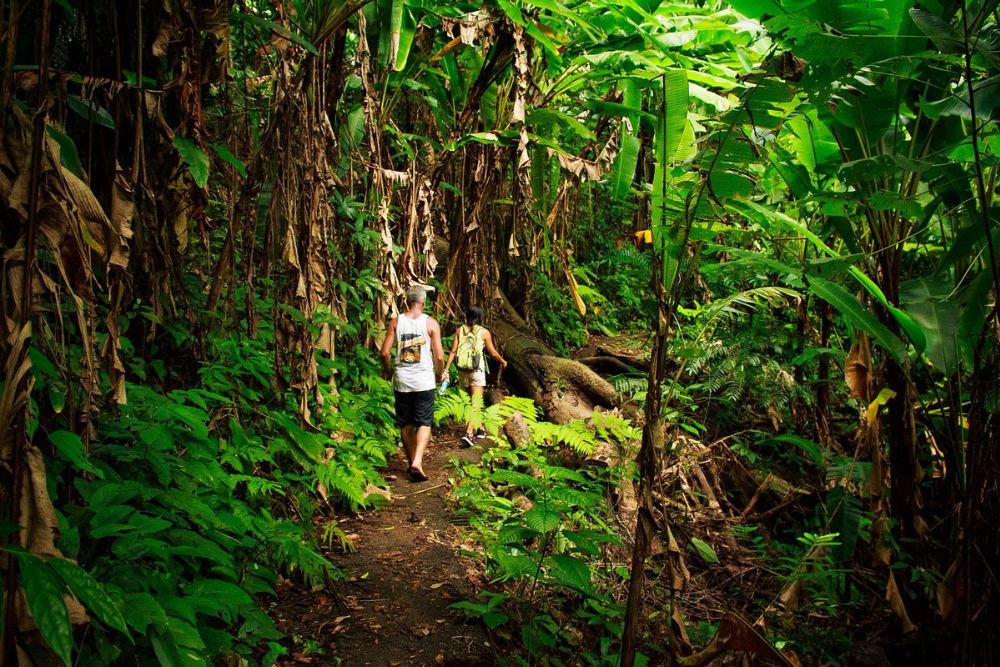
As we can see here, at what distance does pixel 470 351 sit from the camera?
6.74 metres

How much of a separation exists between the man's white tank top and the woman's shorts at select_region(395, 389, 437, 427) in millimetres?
67

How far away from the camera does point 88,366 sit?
6.05 feet

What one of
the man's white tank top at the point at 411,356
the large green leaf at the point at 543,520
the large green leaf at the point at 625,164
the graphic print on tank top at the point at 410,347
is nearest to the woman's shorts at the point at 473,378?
the man's white tank top at the point at 411,356

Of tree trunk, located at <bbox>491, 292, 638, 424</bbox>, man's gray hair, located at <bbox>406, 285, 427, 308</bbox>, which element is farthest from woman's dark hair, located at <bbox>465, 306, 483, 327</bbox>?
tree trunk, located at <bbox>491, 292, 638, 424</bbox>

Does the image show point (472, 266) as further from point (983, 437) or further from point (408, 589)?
point (983, 437)

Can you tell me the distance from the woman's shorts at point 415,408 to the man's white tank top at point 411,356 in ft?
0.22

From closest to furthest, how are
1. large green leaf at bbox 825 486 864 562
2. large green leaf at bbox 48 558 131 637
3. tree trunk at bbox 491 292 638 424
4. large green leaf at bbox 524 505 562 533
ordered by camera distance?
1. large green leaf at bbox 48 558 131 637
2. large green leaf at bbox 524 505 562 533
3. large green leaf at bbox 825 486 864 562
4. tree trunk at bbox 491 292 638 424

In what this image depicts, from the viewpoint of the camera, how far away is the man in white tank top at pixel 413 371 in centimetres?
538

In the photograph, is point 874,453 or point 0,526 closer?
point 0,526

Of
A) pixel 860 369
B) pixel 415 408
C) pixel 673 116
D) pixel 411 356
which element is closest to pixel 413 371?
pixel 411 356

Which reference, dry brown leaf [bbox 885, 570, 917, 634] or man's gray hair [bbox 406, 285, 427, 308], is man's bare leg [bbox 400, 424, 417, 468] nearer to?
man's gray hair [bbox 406, 285, 427, 308]

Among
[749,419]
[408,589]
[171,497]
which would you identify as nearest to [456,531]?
[408,589]

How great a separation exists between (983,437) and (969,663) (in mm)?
1069

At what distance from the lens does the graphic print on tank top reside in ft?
17.6
